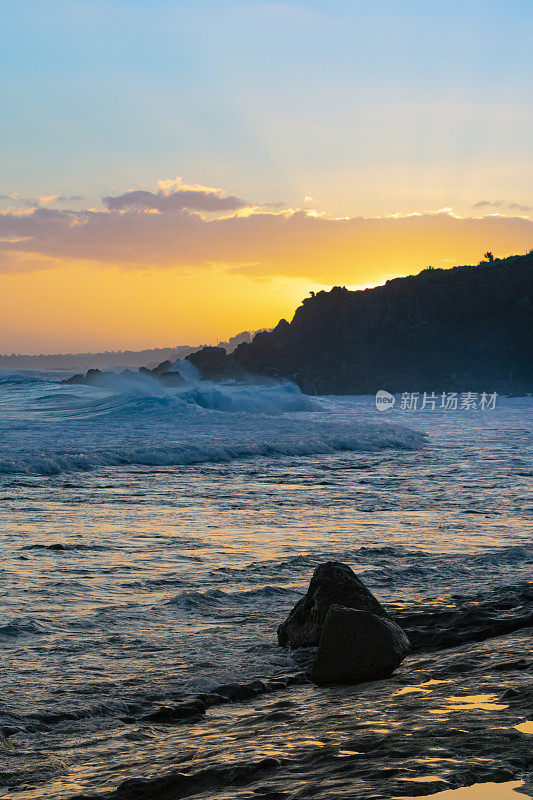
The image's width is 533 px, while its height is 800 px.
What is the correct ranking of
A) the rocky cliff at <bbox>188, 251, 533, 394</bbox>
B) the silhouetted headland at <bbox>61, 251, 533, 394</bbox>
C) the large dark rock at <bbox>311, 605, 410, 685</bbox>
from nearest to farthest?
the large dark rock at <bbox>311, 605, 410, 685</bbox> < the silhouetted headland at <bbox>61, 251, 533, 394</bbox> < the rocky cliff at <bbox>188, 251, 533, 394</bbox>

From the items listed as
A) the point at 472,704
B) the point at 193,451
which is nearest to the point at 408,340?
the point at 193,451

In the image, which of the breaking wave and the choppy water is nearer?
the choppy water

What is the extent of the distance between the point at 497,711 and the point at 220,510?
7.68 m

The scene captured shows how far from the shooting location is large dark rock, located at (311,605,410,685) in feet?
15.6

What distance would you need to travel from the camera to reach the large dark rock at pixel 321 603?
5.50 m

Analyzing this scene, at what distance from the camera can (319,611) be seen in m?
5.53

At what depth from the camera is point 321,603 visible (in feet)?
18.2

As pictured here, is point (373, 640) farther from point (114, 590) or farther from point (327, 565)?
point (114, 590)

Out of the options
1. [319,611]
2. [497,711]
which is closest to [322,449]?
[319,611]

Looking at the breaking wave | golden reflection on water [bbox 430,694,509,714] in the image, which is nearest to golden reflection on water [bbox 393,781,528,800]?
golden reflection on water [bbox 430,694,509,714]

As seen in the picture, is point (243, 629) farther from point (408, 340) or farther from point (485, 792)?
point (408, 340)

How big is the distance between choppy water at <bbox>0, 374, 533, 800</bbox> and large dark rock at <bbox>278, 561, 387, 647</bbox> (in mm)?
159

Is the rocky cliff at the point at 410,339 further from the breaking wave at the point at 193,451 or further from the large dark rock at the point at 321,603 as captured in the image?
the large dark rock at the point at 321,603

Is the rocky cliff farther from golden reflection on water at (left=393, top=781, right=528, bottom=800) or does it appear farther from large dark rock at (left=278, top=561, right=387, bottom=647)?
golden reflection on water at (left=393, top=781, right=528, bottom=800)
